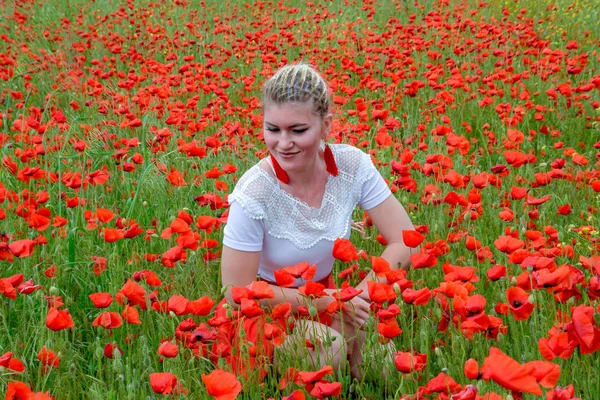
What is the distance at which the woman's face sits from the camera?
96.9 inches

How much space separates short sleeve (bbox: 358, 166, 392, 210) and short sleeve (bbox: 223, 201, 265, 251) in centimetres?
47

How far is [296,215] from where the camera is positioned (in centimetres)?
268

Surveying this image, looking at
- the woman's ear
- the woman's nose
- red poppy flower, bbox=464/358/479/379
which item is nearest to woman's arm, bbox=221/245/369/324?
the woman's nose

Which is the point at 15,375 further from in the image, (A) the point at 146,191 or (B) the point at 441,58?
(B) the point at 441,58

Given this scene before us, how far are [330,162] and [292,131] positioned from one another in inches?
11.5

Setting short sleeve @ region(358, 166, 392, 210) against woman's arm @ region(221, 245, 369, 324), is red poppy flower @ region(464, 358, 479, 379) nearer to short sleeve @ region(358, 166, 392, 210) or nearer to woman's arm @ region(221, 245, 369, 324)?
woman's arm @ region(221, 245, 369, 324)

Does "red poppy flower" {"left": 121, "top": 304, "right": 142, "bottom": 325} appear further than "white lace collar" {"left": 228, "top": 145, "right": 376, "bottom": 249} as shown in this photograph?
No

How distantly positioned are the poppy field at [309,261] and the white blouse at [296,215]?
0.51 ft

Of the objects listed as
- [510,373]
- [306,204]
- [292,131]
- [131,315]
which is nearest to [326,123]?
[292,131]

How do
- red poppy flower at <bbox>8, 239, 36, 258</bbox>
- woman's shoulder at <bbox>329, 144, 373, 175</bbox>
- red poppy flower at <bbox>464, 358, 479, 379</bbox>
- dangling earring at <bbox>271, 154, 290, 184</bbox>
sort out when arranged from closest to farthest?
red poppy flower at <bbox>464, 358, 479, 379</bbox>
red poppy flower at <bbox>8, 239, 36, 258</bbox>
dangling earring at <bbox>271, 154, 290, 184</bbox>
woman's shoulder at <bbox>329, 144, 373, 175</bbox>

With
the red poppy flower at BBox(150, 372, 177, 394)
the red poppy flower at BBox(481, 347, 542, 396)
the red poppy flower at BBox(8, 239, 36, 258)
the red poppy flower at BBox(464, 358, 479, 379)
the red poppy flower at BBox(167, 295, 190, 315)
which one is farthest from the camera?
the red poppy flower at BBox(8, 239, 36, 258)

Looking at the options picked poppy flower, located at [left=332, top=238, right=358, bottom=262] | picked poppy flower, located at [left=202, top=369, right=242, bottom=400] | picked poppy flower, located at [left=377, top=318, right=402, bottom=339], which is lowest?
picked poppy flower, located at [left=202, top=369, right=242, bottom=400]

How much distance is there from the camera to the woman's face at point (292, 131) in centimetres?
246

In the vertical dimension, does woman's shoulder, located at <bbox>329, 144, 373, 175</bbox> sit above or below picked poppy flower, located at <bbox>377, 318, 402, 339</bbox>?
above
